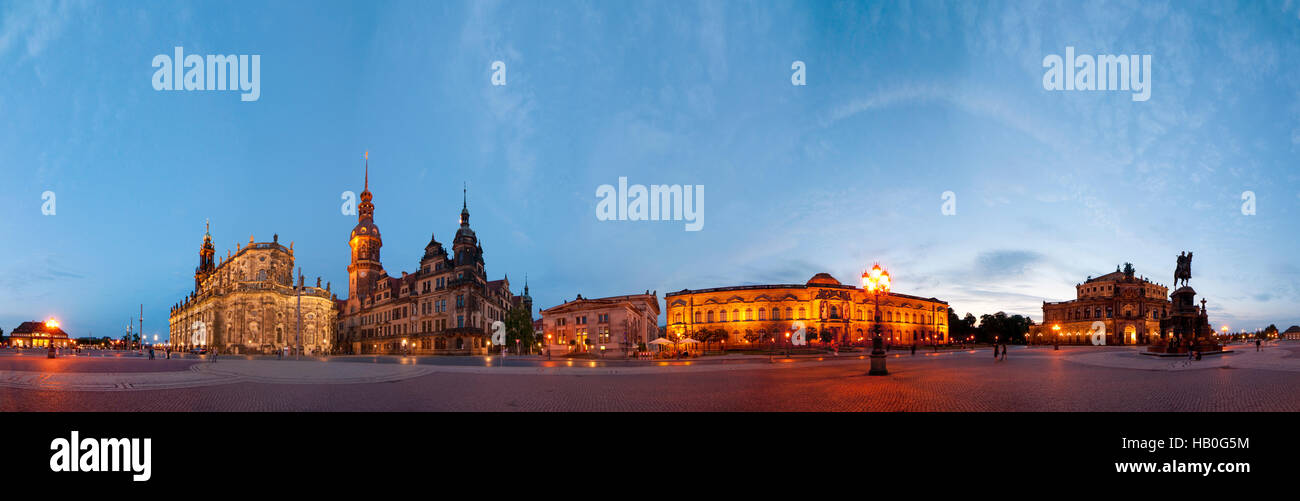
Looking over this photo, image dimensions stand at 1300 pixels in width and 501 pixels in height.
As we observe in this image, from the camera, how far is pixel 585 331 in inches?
2399

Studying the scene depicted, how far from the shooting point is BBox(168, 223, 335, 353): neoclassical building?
83375 millimetres

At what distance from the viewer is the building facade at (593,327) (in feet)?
Answer: 192

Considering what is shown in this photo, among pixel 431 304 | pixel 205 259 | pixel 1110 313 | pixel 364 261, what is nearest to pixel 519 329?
pixel 431 304

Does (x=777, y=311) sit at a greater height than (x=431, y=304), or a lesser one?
lesser

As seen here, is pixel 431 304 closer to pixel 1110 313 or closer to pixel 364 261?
pixel 364 261

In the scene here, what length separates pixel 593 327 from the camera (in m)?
60.2

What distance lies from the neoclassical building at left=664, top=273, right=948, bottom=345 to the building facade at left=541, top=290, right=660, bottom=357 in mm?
31266

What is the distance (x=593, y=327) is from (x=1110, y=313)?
116 meters

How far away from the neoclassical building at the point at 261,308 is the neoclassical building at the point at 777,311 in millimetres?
58627

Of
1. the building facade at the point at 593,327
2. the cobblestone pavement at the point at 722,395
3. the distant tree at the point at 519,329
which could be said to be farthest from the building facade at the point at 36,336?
the cobblestone pavement at the point at 722,395

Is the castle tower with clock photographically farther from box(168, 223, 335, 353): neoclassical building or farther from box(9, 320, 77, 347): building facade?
box(9, 320, 77, 347): building facade

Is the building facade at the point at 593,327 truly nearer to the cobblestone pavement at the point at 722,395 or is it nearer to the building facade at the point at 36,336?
the cobblestone pavement at the point at 722,395
